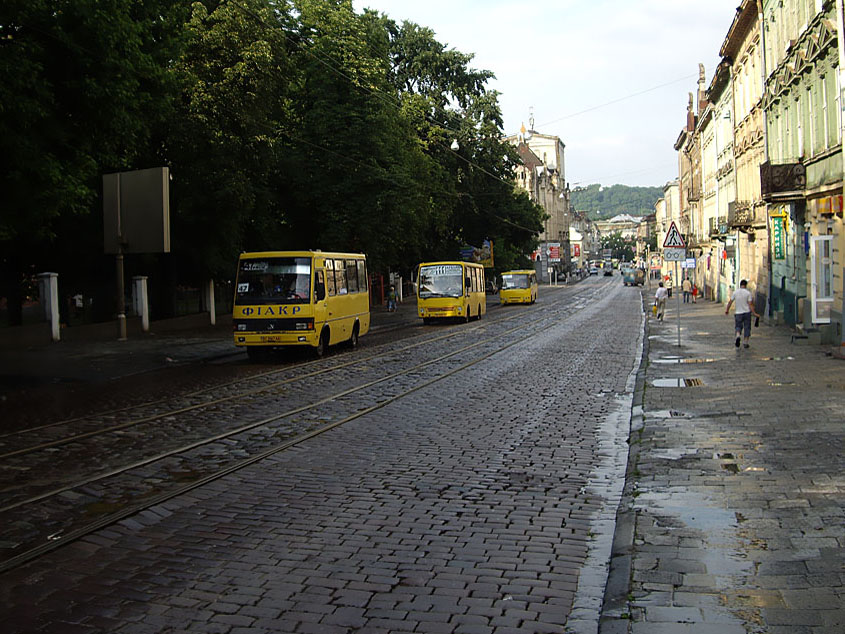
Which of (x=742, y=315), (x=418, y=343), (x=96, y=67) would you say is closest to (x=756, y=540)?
(x=96, y=67)

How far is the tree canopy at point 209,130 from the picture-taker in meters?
16.0

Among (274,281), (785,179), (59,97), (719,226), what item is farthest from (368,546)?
(719,226)

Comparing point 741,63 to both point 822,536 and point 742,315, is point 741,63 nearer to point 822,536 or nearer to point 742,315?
point 742,315

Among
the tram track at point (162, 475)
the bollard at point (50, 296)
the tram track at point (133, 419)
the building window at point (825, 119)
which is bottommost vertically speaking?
the tram track at point (162, 475)

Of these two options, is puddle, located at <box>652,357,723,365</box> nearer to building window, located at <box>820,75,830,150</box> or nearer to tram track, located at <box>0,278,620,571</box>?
tram track, located at <box>0,278,620,571</box>

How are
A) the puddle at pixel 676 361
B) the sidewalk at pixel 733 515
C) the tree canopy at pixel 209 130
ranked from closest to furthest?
the sidewalk at pixel 733 515, the tree canopy at pixel 209 130, the puddle at pixel 676 361

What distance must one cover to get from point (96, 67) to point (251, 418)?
8.54 m

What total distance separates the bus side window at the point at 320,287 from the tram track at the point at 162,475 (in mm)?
6200

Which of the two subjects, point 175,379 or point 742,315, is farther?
point 742,315

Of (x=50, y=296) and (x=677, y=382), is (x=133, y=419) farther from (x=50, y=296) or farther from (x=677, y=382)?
(x=50, y=296)

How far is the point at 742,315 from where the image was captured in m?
21.3

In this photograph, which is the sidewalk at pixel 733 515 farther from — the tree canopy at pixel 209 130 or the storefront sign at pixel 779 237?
A: the storefront sign at pixel 779 237

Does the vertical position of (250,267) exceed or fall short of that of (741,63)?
it falls short

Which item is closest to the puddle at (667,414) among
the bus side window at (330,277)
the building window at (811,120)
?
the bus side window at (330,277)
